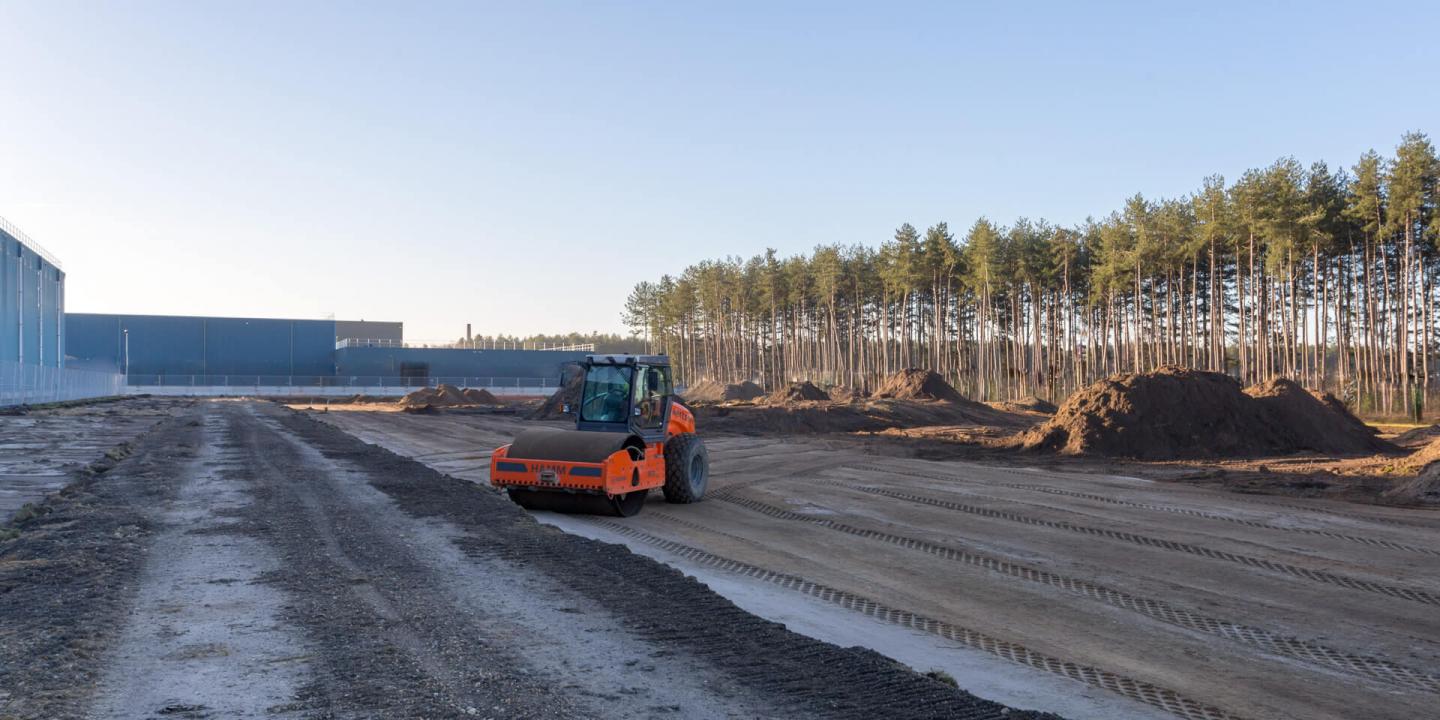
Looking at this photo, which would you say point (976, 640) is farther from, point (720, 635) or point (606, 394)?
point (606, 394)

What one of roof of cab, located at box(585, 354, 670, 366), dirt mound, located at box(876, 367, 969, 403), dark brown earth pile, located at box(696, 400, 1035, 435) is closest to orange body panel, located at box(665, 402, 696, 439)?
roof of cab, located at box(585, 354, 670, 366)

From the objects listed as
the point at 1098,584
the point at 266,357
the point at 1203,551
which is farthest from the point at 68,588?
the point at 266,357

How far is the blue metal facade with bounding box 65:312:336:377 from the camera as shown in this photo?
93.4 meters

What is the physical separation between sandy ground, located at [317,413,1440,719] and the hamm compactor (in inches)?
15.7

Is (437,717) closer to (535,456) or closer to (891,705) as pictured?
(891,705)

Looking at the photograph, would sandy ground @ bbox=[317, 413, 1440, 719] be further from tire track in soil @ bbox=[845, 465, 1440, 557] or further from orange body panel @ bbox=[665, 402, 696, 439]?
orange body panel @ bbox=[665, 402, 696, 439]

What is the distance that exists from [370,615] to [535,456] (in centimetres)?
644

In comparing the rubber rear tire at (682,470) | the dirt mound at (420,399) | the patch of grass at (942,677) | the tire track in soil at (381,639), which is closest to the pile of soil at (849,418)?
the rubber rear tire at (682,470)

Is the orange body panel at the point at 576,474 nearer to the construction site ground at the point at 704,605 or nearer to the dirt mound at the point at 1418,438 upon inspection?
the construction site ground at the point at 704,605

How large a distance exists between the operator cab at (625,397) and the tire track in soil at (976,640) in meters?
3.61

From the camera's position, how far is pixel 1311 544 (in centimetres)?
1229

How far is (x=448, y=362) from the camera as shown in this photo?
325ft

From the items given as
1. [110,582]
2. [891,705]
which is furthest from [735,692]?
[110,582]

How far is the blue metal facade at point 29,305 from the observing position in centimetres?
6028
